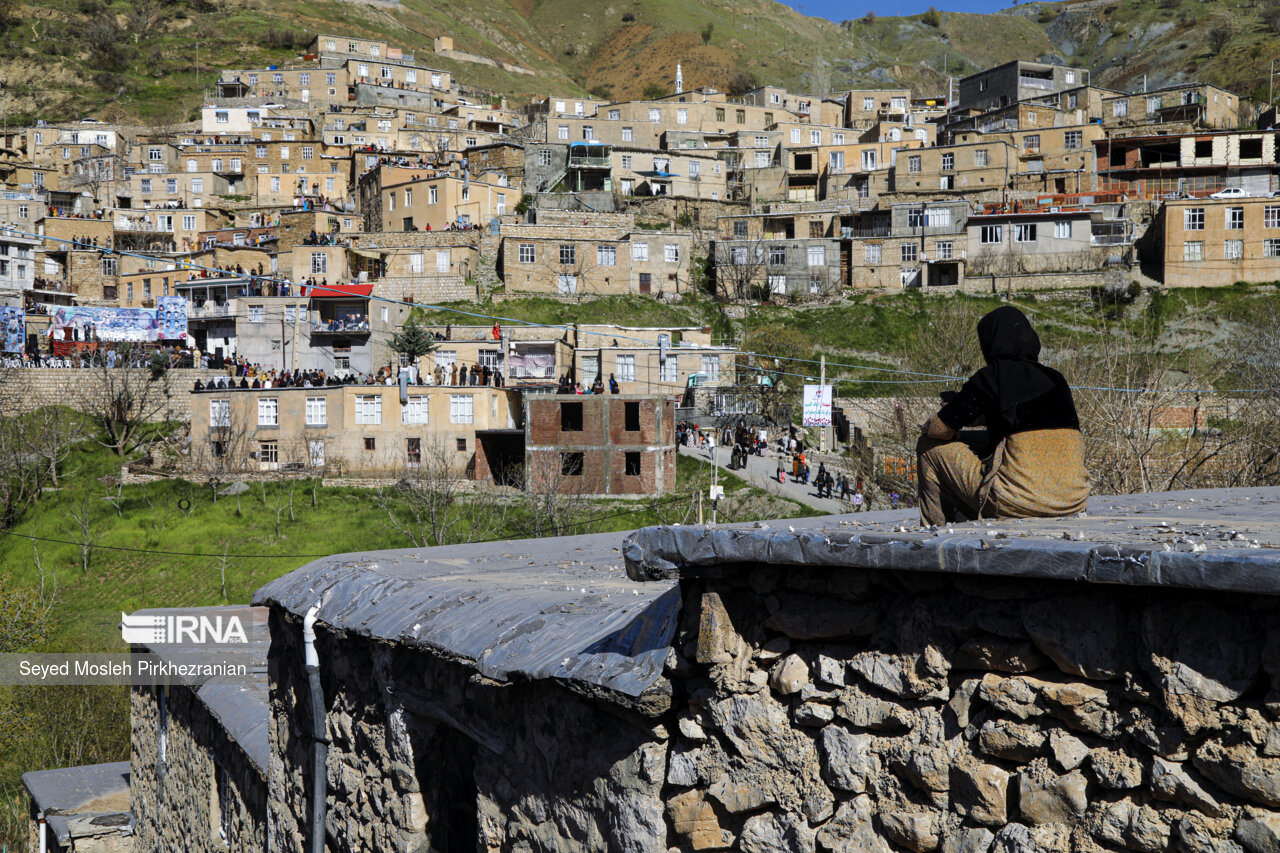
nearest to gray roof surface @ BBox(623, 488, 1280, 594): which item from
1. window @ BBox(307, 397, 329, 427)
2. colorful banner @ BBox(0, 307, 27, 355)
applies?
window @ BBox(307, 397, 329, 427)

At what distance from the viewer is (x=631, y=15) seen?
14625 cm

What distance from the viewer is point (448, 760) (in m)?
6.11

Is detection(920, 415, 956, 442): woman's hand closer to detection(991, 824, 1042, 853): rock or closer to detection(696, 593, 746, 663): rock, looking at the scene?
detection(696, 593, 746, 663): rock

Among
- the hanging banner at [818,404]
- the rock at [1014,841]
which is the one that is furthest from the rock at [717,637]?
the hanging banner at [818,404]

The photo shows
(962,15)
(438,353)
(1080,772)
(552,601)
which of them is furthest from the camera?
(962,15)

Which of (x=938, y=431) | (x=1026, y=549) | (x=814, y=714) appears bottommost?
(x=814, y=714)

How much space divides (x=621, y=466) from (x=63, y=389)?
25.3 meters

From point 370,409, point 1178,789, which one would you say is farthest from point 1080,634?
point 370,409

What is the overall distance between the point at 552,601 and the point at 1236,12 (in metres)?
156

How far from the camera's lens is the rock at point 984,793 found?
3.14m

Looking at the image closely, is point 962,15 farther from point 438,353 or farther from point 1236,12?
point 438,353

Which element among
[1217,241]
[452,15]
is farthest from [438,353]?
[452,15]

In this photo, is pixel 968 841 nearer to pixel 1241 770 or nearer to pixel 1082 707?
pixel 1082 707

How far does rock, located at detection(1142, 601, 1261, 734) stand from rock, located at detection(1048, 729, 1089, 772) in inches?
12.0
